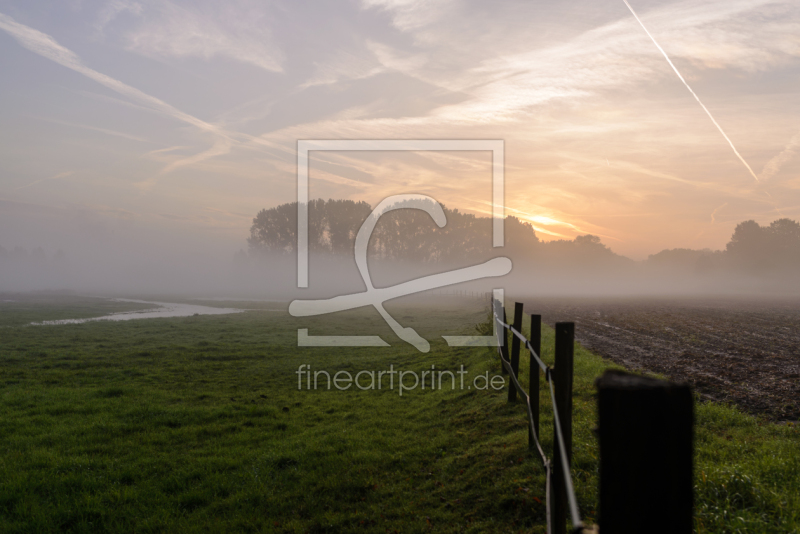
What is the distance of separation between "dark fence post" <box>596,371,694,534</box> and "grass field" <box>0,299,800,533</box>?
3.71 metres

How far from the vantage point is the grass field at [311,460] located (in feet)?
18.2

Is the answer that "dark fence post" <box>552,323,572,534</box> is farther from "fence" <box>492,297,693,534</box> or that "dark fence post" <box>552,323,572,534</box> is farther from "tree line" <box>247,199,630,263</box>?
"tree line" <box>247,199,630,263</box>

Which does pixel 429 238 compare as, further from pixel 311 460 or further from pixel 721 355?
pixel 311 460

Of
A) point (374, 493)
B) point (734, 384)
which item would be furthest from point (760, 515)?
point (734, 384)

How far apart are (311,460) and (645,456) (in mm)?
7710

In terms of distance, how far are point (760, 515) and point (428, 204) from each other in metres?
91.2

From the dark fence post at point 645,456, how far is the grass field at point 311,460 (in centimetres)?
371

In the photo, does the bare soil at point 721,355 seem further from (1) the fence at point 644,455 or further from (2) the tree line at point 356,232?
(2) the tree line at point 356,232

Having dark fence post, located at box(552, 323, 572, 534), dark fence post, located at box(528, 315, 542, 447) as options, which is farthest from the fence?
dark fence post, located at box(528, 315, 542, 447)

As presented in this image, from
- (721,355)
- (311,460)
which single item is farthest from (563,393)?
(721,355)

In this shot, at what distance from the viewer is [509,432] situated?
8195mm

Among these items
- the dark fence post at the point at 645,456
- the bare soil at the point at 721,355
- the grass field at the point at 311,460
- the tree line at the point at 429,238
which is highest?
the tree line at the point at 429,238

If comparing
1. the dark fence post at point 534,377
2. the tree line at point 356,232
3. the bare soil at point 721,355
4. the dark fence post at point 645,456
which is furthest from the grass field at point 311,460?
the tree line at point 356,232

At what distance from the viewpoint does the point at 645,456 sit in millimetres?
1631
